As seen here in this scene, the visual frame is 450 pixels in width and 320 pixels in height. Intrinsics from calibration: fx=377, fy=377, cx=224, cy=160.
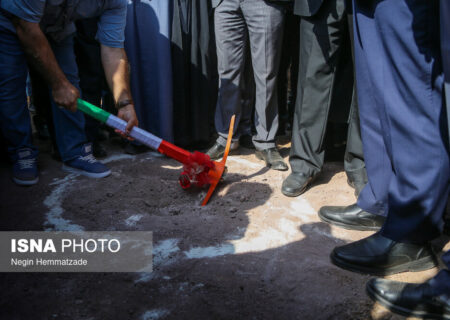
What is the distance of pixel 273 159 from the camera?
103 inches

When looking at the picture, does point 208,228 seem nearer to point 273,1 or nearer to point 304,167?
point 304,167

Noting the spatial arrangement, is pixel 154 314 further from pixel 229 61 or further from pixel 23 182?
pixel 229 61

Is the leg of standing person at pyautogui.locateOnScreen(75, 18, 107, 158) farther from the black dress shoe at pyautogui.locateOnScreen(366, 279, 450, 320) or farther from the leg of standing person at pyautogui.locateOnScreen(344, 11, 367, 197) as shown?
the black dress shoe at pyautogui.locateOnScreen(366, 279, 450, 320)

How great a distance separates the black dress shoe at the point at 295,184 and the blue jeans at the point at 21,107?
1366 mm

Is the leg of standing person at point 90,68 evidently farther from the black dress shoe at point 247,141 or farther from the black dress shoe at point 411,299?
the black dress shoe at point 411,299

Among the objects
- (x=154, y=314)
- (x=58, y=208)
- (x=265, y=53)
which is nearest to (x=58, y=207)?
(x=58, y=208)

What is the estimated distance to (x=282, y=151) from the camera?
9.78 feet

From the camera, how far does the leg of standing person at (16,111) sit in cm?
212

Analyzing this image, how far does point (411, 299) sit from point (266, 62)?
166cm

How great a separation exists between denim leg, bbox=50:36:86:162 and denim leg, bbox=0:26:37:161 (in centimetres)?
17

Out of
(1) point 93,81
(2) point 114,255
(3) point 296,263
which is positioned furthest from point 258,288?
(1) point 93,81

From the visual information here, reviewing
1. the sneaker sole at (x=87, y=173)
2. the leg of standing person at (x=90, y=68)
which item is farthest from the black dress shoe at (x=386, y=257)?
the leg of standing person at (x=90, y=68)

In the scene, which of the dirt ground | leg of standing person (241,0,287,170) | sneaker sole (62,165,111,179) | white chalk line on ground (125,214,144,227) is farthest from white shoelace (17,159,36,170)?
leg of standing person (241,0,287,170)

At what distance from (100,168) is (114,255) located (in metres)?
0.97
